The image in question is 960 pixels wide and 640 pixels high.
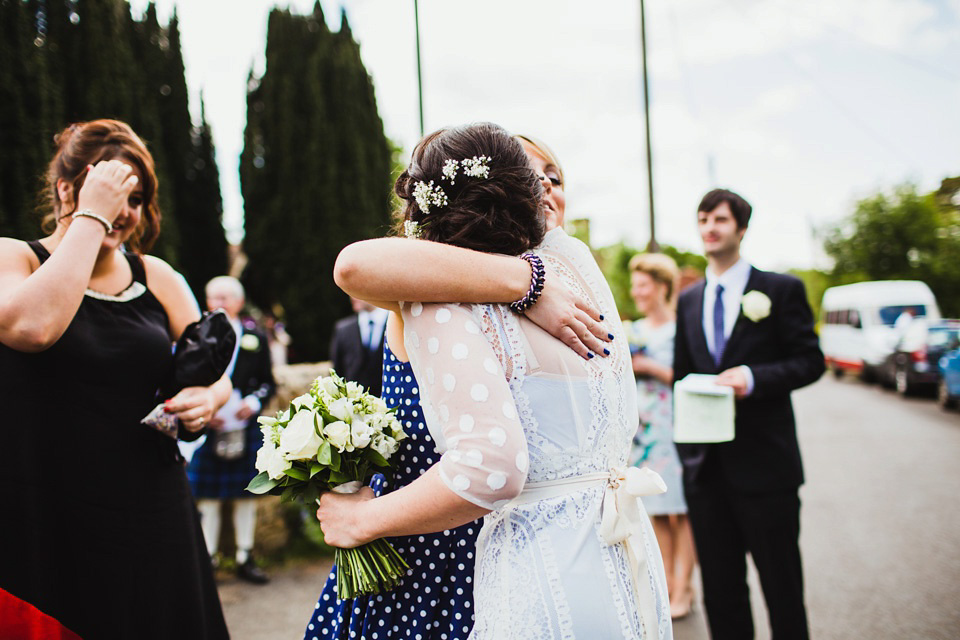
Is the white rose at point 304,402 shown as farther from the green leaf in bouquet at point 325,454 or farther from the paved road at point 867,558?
the paved road at point 867,558

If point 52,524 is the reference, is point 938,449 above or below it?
below

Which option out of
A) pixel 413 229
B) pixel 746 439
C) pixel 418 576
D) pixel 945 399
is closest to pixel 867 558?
pixel 746 439

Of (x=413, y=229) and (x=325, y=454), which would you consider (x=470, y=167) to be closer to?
(x=413, y=229)

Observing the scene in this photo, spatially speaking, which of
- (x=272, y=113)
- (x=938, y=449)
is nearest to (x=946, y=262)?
(x=938, y=449)

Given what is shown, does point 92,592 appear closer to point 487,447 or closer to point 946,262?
point 487,447

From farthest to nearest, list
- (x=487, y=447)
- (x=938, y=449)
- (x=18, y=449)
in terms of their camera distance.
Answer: (x=938, y=449)
(x=18, y=449)
(x=487, y=447)

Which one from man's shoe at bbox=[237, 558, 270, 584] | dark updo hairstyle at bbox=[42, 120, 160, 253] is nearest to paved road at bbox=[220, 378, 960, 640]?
man's shoe at bbox=[237, 558, 270, 584]

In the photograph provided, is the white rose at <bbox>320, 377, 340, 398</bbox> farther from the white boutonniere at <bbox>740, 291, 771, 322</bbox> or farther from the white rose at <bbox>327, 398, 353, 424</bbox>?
the white boutonniere at <bbox>740, 291, 771, 322</bbox>

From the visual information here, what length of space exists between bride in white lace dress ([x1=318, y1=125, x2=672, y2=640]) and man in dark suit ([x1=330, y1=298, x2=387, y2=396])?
12.9ft

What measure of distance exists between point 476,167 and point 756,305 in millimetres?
2240

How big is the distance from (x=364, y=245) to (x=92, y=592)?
1429mm

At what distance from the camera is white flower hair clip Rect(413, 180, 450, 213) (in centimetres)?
141

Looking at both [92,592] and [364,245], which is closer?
[364,245]

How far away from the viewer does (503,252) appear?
1.50 metres
